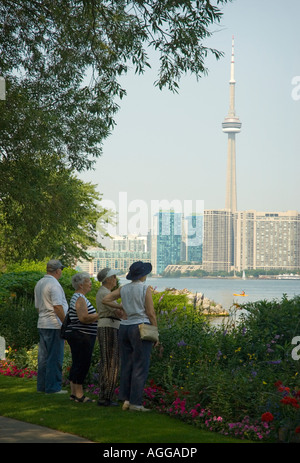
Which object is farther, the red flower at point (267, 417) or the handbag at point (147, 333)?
the handbag at point (147, 333)

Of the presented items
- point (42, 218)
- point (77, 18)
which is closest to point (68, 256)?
point (42, 218)

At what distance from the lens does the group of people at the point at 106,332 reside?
8875 mm

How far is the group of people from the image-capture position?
29.1 ft

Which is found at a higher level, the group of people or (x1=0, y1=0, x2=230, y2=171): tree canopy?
(x1=0, y1=0, x2=230, y2=171): tree canopy

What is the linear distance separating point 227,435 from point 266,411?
1.64 ft

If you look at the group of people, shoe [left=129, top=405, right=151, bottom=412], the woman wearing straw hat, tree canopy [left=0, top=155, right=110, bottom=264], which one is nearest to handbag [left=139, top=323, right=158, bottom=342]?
the group of people

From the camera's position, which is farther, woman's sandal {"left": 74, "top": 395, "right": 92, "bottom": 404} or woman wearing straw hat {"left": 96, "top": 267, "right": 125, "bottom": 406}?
woman's sandal {"left": 74, "top": 395, "right": 92, "bottom": 404}

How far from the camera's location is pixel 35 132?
14.9 meters

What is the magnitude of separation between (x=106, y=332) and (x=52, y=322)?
132 centimetres

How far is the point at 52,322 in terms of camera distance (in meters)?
10.4

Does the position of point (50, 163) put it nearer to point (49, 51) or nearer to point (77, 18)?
point (49, 51)

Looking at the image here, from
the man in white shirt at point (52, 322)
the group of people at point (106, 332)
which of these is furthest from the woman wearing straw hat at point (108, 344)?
the man in white shirt at point (52, 322)

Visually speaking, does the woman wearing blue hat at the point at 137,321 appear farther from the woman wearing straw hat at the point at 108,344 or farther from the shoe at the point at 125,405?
the woman wearing straw hat at the point at 108,344

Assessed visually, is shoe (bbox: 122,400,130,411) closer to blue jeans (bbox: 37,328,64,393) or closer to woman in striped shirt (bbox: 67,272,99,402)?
woman in striped shirt (bbox: 67,272,99,402)
